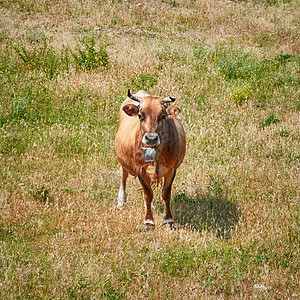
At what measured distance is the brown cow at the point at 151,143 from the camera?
6465mm

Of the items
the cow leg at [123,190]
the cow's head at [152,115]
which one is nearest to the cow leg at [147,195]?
the cow's head at [152,115]

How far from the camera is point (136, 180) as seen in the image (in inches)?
373

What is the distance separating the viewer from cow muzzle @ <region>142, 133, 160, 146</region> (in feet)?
20.4

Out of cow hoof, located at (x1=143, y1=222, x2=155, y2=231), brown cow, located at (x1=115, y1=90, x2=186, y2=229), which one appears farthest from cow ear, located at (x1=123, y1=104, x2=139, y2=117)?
cow hoof, located at (x1=143, y1=222, x2=155, y2=231)

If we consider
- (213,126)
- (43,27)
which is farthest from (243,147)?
(43,27)

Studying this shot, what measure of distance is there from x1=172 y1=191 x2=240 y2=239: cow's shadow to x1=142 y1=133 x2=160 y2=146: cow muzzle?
5.46 feet

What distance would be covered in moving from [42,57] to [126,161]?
7606 millimetres

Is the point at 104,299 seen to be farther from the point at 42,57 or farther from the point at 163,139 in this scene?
the point at 42,57

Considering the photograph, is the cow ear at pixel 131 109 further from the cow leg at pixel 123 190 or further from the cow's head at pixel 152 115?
the cow leg at pixel 123 190

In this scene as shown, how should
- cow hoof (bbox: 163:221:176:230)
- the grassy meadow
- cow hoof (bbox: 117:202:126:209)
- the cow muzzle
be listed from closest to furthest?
the grassy meadow
the cow muzzle
cow hoof (bbox: 163:221:176:230)
cow hoof (bbox: 117:202:126:209)

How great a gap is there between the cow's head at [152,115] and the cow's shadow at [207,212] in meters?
1.70

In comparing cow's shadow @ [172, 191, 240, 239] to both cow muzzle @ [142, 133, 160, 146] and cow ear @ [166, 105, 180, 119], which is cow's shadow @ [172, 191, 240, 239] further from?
cow ear @ [166, 105, 180, 119]

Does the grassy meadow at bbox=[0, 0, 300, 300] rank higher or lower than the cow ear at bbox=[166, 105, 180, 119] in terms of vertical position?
lower

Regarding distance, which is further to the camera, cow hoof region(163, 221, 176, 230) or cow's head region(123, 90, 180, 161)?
cow hoof region(163, 221, 176, 230)
